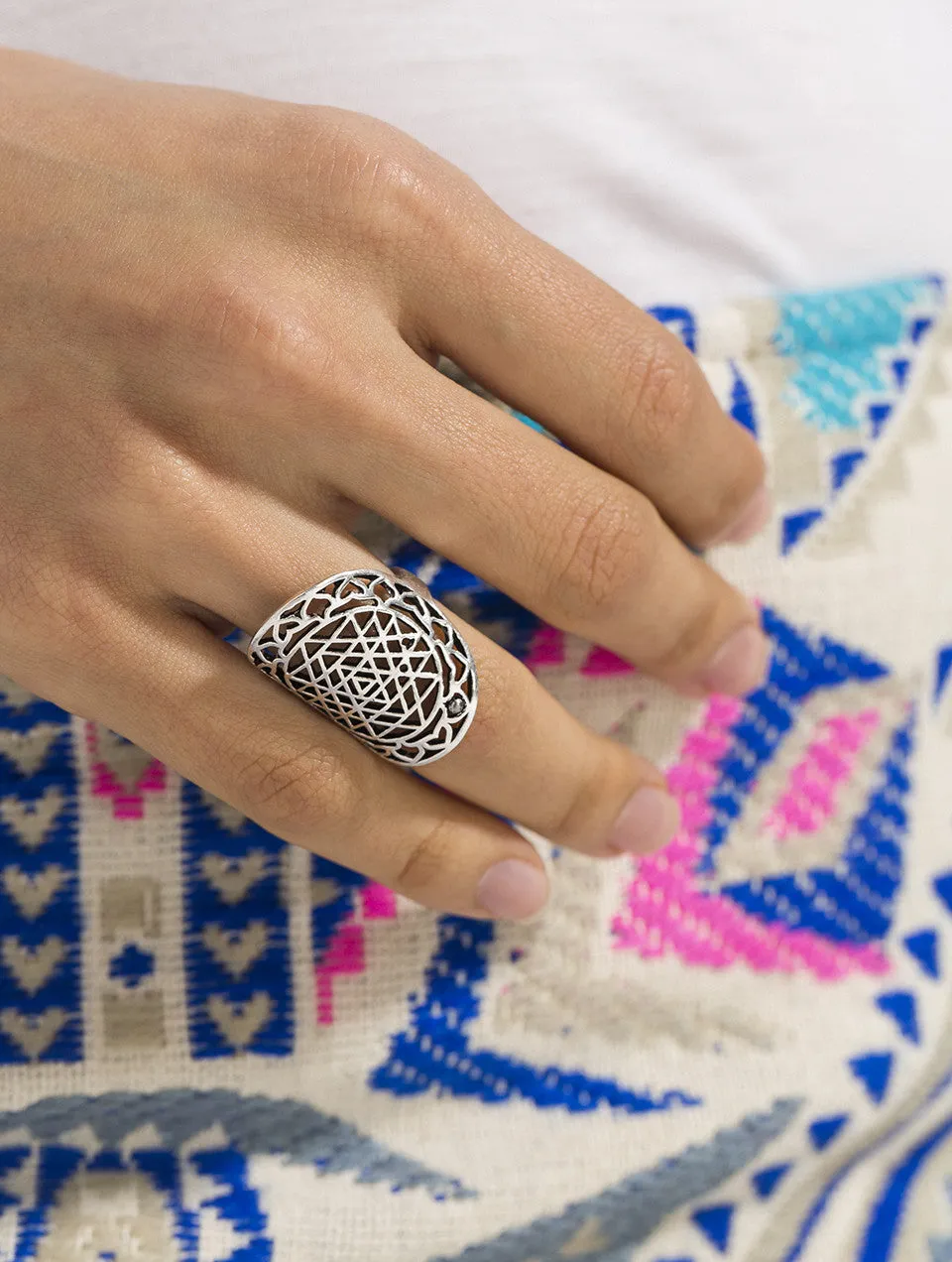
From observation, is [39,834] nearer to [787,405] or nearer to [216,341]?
[216,341]

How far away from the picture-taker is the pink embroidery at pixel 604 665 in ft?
2.43

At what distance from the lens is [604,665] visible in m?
0.74

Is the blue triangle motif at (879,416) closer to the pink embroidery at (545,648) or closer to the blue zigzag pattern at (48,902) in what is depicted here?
the pink embroidery at (545,648)

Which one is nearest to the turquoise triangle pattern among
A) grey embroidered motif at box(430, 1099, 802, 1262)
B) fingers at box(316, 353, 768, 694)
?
fingers at box(316, 353, 768, 694)

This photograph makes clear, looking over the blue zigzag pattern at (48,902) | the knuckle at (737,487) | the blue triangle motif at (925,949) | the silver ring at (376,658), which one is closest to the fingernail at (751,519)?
the knuckle at (737,487)

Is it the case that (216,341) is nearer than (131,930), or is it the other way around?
(216,341)

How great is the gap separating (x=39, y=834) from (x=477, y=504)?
0.34m

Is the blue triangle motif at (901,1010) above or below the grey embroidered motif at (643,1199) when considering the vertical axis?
above

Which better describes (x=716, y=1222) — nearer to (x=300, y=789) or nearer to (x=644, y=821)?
(x=644, y=821)

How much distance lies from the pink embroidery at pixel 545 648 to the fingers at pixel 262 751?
116 millimetres

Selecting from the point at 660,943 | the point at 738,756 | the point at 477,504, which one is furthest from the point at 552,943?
the point at 477,504

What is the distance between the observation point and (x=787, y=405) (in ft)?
2.48

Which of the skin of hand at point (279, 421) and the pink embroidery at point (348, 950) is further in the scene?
the pink embroidery at point (348, 950)

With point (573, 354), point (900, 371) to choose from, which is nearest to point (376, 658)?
point (573, 354)
